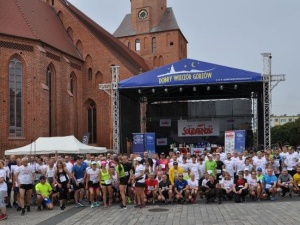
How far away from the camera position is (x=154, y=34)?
171ft

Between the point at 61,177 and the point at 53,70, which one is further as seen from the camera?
the point at 53,70

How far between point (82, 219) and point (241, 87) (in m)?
16.1

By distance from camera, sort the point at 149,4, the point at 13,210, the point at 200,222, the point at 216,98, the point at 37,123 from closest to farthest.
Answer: the point at 200,222 → the point at 13,210 → the point at 37,123 → the point at 216,98 → the point at 149,4

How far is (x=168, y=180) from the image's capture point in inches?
516

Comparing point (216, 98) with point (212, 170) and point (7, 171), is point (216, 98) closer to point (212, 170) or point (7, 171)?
point (212, 170)

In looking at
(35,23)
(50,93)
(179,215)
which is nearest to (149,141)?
(50,93)

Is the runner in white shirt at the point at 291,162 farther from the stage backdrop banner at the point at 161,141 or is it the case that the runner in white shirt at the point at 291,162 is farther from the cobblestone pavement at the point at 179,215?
the stage backdrop banner at the point at 161,141

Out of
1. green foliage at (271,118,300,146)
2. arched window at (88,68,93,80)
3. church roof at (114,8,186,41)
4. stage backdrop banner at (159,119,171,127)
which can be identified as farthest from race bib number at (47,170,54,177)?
green foliage at (271,118,300,146)

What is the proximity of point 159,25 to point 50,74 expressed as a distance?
26.1m

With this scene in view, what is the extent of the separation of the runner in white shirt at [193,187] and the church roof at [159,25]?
3994cm

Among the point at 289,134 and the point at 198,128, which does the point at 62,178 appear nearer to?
the point at 198,128

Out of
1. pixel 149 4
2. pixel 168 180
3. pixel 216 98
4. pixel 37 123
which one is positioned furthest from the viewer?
pixel 149 4

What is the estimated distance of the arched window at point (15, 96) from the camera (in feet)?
85.0

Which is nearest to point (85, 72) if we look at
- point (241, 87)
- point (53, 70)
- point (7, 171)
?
point (53, 70)
